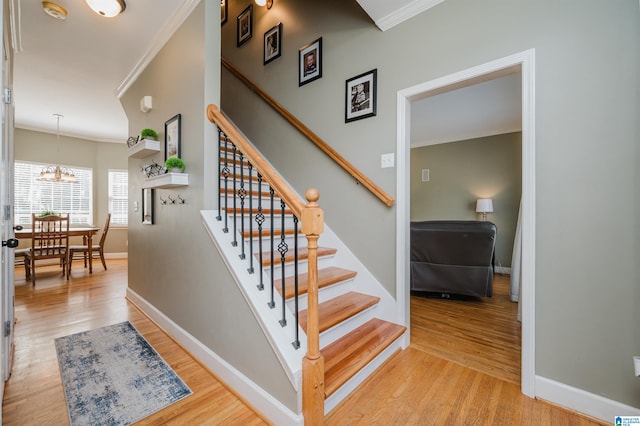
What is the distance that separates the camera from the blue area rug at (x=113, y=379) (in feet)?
4.90

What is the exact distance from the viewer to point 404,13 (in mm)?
2094

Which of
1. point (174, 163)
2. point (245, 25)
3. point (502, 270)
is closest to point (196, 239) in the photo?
point (174, 163)

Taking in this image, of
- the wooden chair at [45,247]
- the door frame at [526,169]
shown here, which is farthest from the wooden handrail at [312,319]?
the wooden chair at [45,247]

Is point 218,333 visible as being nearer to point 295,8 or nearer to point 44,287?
point 295,8

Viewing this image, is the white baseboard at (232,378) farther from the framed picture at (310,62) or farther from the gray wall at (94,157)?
the gray wall at (94,157)

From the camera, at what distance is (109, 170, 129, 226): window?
20.7 feet

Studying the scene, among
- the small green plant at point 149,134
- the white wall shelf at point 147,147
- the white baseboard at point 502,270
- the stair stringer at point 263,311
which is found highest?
the small green plant at point 149,134

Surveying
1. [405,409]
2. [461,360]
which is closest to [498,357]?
[461,360]

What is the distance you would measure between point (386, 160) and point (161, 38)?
7.41 ft

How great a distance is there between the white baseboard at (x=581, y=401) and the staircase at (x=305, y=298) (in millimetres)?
832

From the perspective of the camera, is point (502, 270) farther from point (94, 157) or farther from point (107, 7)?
point (94, 157)

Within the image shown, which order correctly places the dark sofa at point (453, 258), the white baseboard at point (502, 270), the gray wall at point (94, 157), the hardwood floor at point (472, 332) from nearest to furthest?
the hardwood floor at point (472, 332)
the dark sofa at point (453, 258)
the white baseboard at point (502, 270)
the gray wall at point (94, 157)

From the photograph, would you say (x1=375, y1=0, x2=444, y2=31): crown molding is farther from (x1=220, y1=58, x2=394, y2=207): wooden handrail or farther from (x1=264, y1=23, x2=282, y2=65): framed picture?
(x1=264, y1=23, x2=282, y2=65): framed picture

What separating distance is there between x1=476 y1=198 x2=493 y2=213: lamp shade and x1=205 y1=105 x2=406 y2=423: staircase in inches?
158
